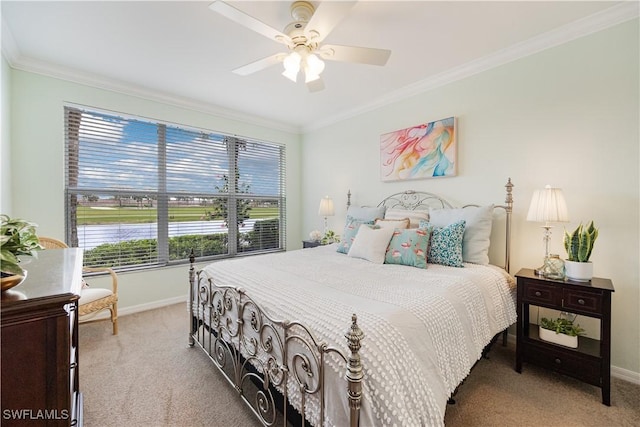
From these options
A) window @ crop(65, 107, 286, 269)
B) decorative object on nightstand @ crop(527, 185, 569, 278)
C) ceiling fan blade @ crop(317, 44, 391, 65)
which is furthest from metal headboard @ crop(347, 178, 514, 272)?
window @ crop(65, 107, 286, 269)

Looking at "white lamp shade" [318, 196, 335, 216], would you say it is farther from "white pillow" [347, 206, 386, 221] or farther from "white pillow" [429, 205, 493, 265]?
"white pillow" [429, 205, 493, 265]

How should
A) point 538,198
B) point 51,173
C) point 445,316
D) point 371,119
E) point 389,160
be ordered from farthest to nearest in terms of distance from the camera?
point 371,119 → point 389,160 → point 51,173 → point 538,198 → point 445,316

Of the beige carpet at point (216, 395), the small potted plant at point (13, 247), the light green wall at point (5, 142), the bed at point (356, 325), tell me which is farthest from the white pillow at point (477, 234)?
the light green wall at point (5, 142)

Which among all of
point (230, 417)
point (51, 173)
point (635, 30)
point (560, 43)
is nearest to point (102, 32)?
point (51, 173)

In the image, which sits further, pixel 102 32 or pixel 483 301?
pixel 102 32

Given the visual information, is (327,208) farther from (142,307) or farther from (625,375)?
(625,375)

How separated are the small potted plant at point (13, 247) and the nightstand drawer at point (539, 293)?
281 centimetres

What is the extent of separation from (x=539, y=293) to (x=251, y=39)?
119 inches

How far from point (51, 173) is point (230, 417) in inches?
118

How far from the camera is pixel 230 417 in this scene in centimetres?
165

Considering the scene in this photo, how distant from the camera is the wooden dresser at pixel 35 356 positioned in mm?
747

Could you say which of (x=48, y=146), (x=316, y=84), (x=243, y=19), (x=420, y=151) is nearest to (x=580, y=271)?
(x=420, y=151)

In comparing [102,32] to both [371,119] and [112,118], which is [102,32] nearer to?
[112,118]

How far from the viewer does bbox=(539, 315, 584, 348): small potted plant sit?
1946 mm
